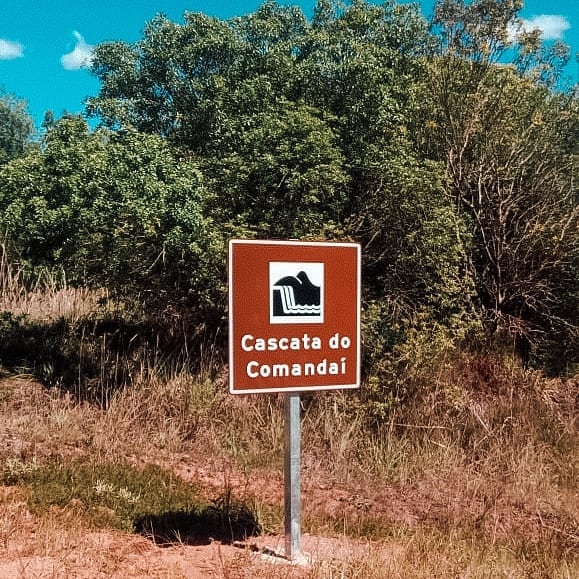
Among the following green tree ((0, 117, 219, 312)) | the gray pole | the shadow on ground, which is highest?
green tree ((0, 117, 219, 312))

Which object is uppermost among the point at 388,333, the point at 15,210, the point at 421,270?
the point at 15,210

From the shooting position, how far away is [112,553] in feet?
14.1

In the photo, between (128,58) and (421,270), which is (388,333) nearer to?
(421,270)

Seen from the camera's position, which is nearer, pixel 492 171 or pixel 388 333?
pixel 388 333

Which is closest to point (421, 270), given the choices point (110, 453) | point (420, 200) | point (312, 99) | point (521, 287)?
point (420, 200)

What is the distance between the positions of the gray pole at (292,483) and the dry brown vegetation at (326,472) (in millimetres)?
150

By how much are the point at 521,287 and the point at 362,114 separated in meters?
3.31

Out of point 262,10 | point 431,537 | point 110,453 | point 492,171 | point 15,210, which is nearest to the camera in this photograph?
point 431,537

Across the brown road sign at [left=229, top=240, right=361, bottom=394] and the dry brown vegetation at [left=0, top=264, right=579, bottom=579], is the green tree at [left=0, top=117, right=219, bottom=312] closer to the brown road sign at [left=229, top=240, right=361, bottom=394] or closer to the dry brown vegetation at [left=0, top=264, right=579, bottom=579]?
the dry brown vegetation at [left=0, top=264, right=579, bottom=579]

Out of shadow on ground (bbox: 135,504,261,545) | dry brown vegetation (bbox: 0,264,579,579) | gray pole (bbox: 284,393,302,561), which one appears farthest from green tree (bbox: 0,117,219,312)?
gray pole (bbox: 284,393,302,561)

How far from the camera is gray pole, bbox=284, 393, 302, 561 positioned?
4273 mm

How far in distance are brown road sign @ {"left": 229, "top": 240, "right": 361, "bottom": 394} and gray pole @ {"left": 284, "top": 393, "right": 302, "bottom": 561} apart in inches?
7.7

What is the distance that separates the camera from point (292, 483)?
14.0 ft

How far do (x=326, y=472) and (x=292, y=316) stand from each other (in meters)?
3.03
